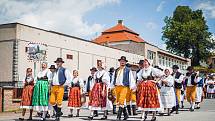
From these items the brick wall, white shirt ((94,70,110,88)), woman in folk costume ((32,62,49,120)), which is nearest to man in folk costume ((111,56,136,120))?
white shirt ((94,70,110,88))

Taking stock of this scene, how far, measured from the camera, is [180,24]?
6638 cm

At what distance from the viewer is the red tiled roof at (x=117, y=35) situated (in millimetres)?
70225

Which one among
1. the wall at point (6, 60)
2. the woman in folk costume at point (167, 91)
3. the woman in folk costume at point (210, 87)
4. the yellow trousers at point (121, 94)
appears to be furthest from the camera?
the wall at point (6, 60)

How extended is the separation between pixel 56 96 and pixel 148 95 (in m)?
2.84

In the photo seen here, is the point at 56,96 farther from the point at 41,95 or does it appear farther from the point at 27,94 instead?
the point at 27,94

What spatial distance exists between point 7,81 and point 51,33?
711cm

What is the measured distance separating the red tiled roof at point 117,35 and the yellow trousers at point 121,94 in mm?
56897

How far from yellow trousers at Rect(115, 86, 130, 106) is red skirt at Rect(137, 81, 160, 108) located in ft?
1.36

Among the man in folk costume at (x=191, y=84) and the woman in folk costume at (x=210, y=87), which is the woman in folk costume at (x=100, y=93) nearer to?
the man in folk costume at (x=191, y=84)

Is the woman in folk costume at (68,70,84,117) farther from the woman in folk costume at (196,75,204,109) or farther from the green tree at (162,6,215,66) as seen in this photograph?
the green tree at (162,6,215,66)

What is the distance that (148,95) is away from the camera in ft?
36.3

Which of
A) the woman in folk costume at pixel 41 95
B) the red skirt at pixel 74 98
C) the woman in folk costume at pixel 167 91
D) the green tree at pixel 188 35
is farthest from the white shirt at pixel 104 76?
the green tree at pixel 188 35

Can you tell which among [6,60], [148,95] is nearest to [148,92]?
[148,95]

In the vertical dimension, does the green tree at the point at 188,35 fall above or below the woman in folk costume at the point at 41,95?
above
